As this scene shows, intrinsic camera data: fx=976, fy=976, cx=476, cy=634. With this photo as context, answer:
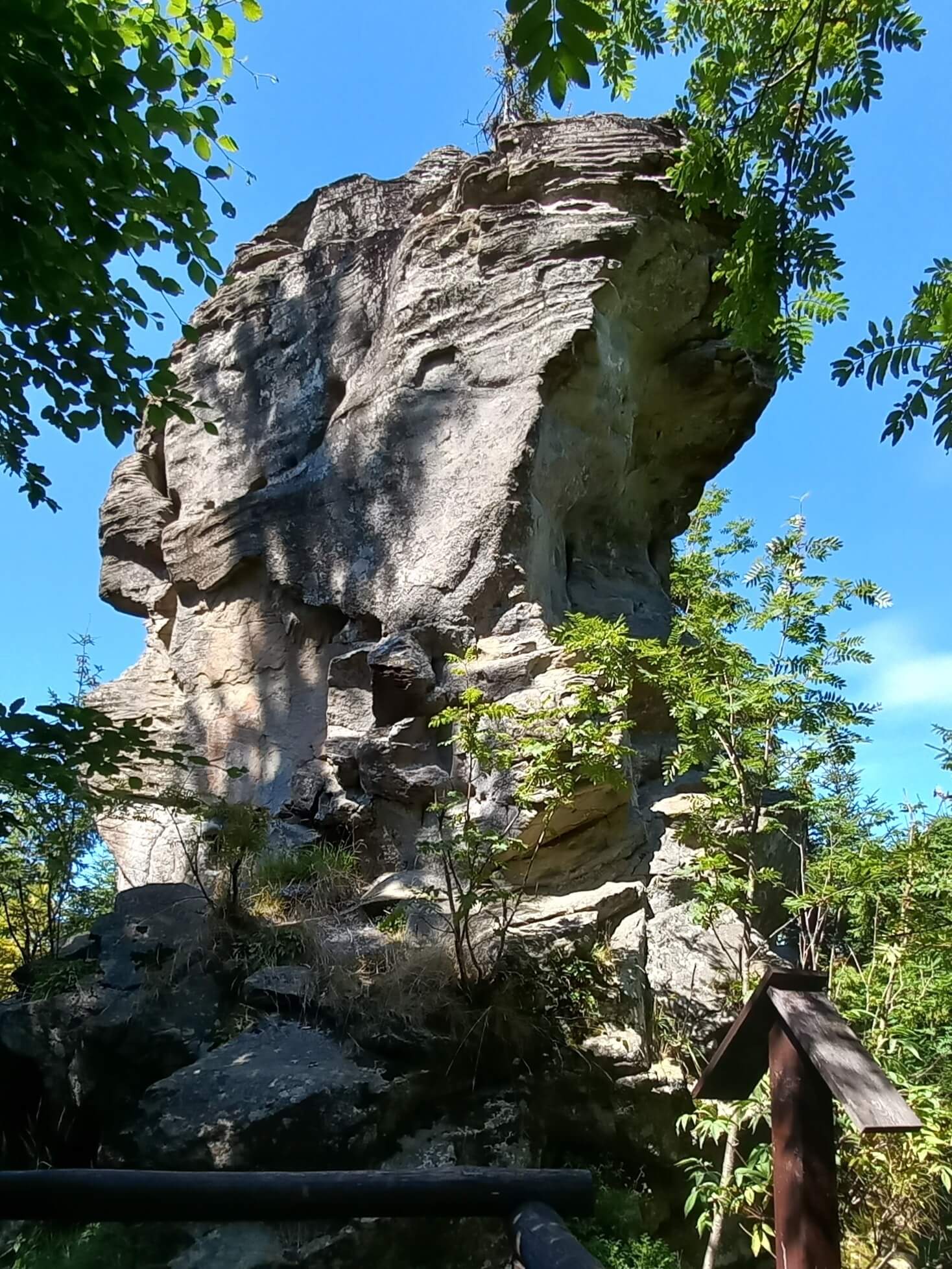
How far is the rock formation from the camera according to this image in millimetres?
4980

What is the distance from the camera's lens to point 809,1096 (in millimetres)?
3082

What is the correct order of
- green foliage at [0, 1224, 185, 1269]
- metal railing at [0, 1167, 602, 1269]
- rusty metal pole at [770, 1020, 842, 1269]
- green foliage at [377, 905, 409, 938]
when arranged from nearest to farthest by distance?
metal railing at [0, 1167, 602, 1269] < rusty metal pole at [770, 1020, 842, 1269] < green foliage at [0, 1224, 185, 1269] < green foliage at [377, 905, 409, 938]

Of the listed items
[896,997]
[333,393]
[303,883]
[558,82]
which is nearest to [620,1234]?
[896,997]

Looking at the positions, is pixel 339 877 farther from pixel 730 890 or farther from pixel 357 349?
pixel 357 349

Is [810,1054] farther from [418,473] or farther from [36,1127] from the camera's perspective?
[418,473]

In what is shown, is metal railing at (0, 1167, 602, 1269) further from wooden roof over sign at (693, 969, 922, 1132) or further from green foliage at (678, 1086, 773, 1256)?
green foliage at (678, 1086, 773, 1256)

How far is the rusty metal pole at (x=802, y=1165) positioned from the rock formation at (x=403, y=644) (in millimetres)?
1975

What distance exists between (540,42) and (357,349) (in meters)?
8.02

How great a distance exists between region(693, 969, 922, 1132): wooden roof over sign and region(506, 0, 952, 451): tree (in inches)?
71.9

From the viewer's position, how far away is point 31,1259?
440 centimetres

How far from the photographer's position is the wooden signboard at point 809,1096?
9.27ft

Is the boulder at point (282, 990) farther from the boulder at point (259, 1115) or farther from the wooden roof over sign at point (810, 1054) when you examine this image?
the wooden roof over sign at point (810, 1054)

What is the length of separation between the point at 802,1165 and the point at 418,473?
608cm

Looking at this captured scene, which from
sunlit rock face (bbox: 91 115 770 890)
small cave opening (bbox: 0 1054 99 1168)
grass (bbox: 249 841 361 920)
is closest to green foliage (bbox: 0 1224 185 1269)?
small cave opening (bbox: 0 1054 99 1168)
